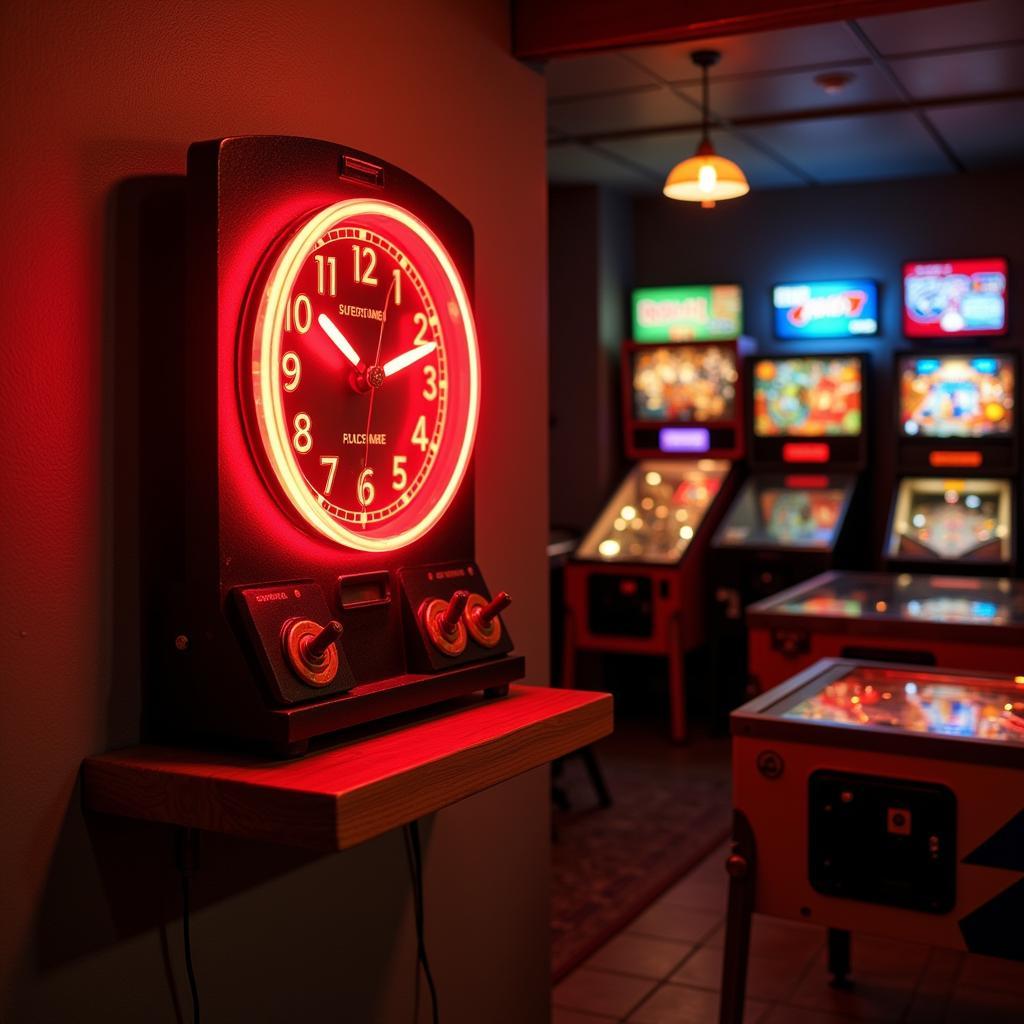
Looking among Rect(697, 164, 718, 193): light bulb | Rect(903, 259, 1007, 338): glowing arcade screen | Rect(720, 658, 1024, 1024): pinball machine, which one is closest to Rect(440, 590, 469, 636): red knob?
Rect(720, 658, 1024, 1024): pinball machine

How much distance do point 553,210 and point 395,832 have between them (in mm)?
5392

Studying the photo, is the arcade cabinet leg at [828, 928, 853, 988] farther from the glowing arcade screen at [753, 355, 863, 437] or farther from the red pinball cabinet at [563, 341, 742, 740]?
the glowing arcade screen at [753, 355, 863, 437]

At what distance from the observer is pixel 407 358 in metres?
1.90

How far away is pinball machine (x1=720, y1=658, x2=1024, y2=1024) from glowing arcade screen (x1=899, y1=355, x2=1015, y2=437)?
381cm

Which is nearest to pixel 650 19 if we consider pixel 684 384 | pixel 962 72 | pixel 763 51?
pixel 763 51

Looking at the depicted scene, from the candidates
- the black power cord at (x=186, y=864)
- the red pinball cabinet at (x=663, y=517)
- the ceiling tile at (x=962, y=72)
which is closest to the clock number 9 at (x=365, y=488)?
the black power cord at (x=186, y=864)

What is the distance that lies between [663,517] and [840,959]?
343cm

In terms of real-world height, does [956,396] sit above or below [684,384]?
below

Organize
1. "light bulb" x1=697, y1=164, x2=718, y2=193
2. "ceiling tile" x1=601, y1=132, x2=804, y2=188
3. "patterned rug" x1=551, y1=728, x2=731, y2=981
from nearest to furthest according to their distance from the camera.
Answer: "patterned rug" x1=551, y1=728, x2=731, y2=981 < "light bulb" x1=697, y1=164, x2=718, y2=193 < "ceiling tile" x1=601, y1=132, x2=804, y2=188

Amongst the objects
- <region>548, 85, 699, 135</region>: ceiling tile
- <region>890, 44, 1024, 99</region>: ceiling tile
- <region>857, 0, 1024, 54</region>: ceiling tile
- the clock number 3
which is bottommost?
the clock number 3

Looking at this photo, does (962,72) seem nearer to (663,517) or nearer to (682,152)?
(682,152)

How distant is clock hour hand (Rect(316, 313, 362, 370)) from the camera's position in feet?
5.71

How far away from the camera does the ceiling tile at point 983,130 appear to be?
5.43m

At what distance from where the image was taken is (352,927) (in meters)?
2.11
